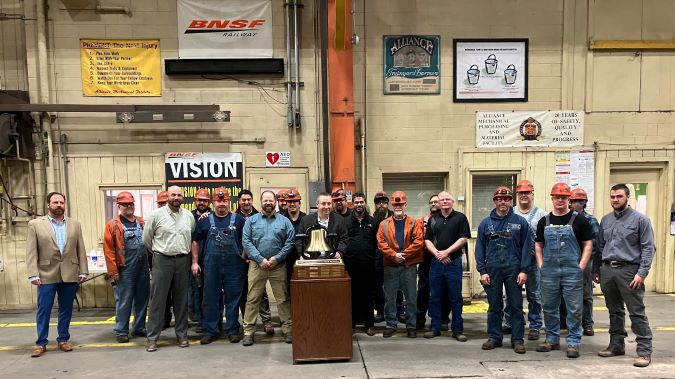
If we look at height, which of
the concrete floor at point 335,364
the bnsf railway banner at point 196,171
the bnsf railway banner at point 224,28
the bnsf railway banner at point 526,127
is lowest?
the concrete floor at point 335,364

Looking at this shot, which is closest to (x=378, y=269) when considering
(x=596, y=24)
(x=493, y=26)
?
(x=493, y=26)

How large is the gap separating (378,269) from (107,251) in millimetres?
3424

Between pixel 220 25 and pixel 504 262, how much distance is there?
18.5ft

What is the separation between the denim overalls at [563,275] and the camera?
15.1ft

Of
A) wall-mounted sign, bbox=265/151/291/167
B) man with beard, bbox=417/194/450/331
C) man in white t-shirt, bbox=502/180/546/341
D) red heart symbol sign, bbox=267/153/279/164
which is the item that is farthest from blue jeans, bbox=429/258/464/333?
red heart symbol sign, bbox=267/153/279/164

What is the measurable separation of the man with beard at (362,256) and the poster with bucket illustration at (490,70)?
3167 mm

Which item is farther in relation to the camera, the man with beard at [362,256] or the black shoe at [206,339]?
the man with beard at [362,256]

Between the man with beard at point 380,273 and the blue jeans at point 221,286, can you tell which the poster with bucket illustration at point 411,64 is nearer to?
the man with beard at point 380,273

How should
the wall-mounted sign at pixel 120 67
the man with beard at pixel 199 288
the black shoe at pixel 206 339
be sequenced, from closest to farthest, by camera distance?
the black shoe at pixel 206 339, the man with beard at pixel 199 288, the wall-mounted sign at pixel 120 67

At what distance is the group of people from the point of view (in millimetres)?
4652

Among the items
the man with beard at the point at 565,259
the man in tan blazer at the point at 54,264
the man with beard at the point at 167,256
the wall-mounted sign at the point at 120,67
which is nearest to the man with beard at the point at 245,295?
the man with beard at the point at 167,256

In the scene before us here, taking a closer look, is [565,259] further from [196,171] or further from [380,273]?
[196,171]

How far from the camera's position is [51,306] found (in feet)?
16.4

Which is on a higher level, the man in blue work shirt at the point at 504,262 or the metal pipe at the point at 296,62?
the metal pipe at the point at 296,62
